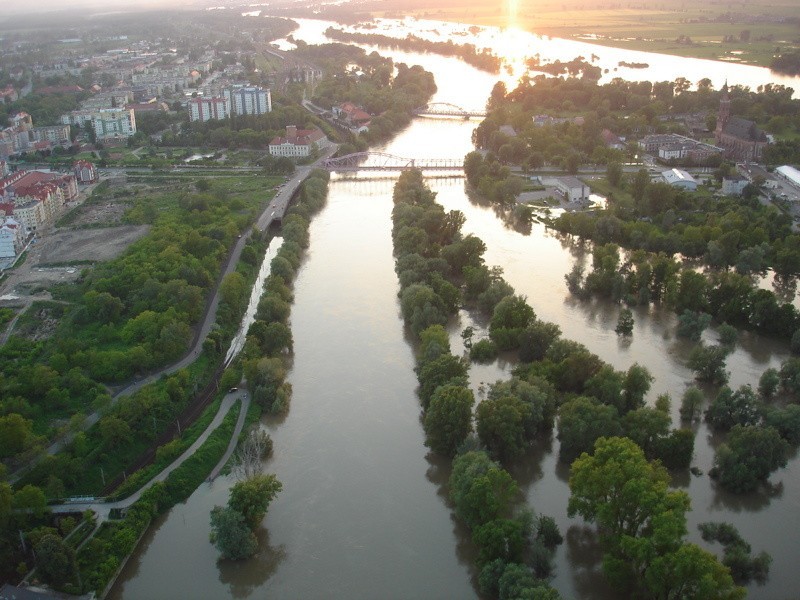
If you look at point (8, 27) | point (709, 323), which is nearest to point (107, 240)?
point (709, 323)

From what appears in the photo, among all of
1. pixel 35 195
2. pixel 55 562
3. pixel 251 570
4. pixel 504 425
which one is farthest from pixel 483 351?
pixel 35 195

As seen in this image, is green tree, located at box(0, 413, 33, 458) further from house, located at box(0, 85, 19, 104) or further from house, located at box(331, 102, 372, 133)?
house, located at box(0, 85, 19, 104)

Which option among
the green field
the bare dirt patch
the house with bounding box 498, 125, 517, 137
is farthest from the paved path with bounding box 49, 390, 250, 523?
the green field

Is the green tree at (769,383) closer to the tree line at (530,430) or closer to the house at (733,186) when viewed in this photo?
the tree line at (530,430)

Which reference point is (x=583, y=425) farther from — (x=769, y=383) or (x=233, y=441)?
(x=233, y=441)

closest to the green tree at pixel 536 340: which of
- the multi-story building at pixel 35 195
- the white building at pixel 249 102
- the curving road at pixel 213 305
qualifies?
the curving road at pixel 213 305

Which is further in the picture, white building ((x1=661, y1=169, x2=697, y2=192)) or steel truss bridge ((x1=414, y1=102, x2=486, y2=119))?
steel truss bridge ((x1=414, y1=102, x2=486, y2=119))
